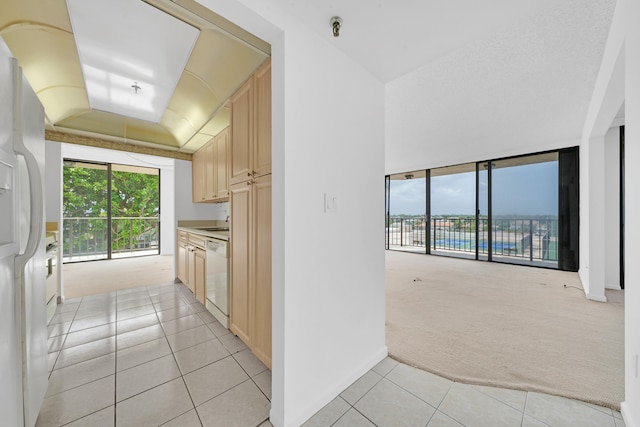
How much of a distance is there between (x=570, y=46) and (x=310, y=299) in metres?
2.64

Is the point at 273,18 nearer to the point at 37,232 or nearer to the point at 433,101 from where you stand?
the point at 37,232

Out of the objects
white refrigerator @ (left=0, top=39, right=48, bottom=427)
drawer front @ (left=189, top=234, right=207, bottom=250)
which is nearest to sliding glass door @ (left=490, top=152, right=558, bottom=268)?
drawer front @ (left=189, top=234, right=207, bottom=250)

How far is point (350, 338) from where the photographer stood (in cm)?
160

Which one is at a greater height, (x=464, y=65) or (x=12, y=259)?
(x=464, y=65)

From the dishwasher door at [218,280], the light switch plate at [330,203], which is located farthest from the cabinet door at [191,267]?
the light switch plate at [330,203]

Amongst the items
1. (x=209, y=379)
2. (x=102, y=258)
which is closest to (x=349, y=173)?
(x=209, y=379)

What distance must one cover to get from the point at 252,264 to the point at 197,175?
104 inches

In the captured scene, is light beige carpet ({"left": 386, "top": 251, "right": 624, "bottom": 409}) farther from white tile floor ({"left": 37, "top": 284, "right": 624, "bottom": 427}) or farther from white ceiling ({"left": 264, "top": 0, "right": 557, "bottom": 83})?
white ceiling ({"left": 264, "top": 0, "right": 557, "bottom": 83})

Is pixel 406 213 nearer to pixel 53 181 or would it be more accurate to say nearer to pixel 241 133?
pixel 241 133

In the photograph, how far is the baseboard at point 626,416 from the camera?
1.14m

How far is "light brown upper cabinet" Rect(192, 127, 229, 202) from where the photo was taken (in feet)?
9.61

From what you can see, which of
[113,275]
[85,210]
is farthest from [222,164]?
[85,210]

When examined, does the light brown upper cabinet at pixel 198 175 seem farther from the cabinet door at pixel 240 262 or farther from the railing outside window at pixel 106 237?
the railing outside window at pixel 106 237

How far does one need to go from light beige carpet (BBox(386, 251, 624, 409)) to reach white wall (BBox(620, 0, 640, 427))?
1.11 ft
